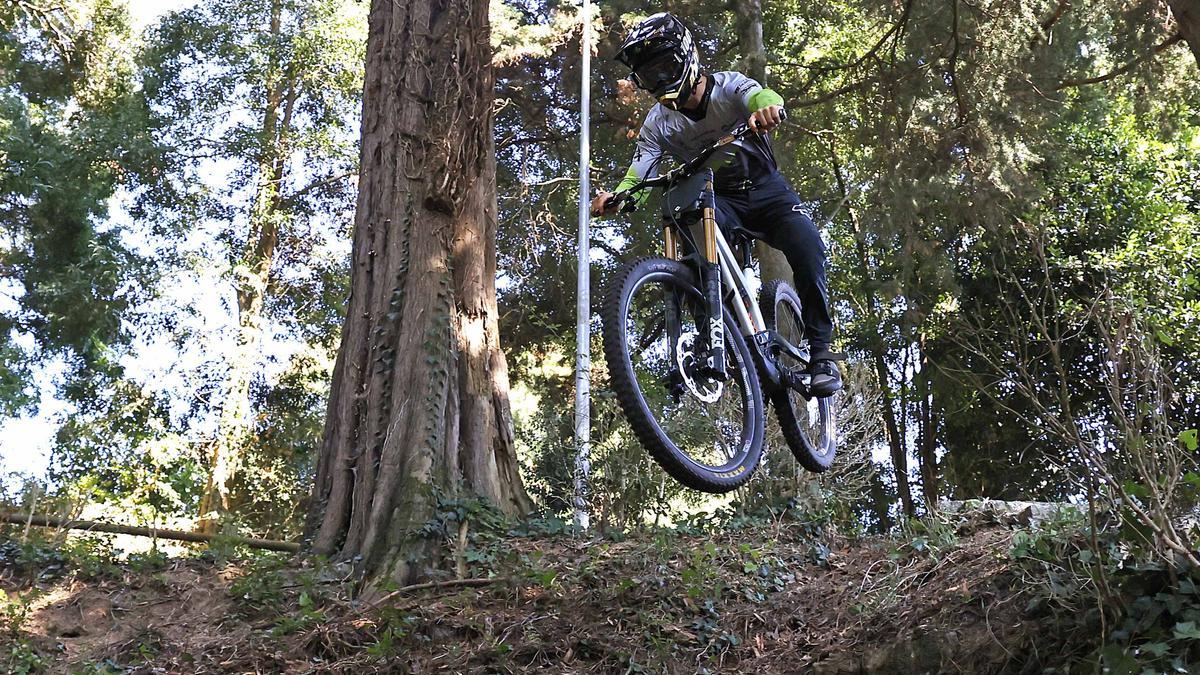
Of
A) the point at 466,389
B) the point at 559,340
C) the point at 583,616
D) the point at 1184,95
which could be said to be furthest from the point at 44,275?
the point at 1184,95

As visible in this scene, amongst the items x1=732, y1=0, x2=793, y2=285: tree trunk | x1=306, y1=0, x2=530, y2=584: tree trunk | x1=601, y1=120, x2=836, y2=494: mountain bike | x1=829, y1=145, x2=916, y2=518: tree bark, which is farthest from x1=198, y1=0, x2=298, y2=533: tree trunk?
x1=601, y1=120, x2=836, y2=494: mountain bike

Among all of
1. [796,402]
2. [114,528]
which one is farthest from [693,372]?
[114,528]

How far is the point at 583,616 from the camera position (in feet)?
19.7

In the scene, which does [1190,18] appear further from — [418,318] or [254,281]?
[254,281]

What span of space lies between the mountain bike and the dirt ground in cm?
88

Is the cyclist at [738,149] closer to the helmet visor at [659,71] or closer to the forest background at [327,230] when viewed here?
the helmet visor at [659,71]

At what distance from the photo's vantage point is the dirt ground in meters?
5.45

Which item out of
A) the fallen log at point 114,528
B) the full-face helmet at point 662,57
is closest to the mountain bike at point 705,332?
the full-face helmet at point 662,57

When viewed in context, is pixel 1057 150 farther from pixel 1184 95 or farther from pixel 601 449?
pixel 601 449

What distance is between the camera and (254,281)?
1812cm

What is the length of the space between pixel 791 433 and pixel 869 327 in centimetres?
1547

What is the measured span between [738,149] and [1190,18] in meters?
2.09

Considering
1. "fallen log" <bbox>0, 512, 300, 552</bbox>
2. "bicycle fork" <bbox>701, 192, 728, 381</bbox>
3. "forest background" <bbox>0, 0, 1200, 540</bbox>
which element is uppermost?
"forest background" <bbox>0, 0, 1200, 540</bbox>

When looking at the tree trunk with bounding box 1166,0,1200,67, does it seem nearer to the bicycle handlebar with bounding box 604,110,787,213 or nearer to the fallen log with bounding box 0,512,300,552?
the bicycle handlebar with bounding box 604,110,787,213
